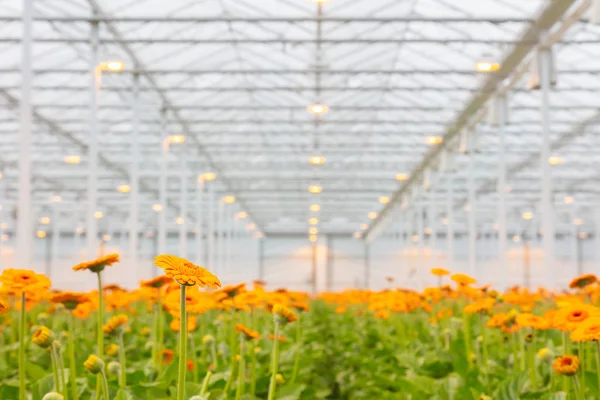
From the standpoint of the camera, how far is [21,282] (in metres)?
2.29

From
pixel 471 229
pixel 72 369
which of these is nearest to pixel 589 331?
pixel 72 369

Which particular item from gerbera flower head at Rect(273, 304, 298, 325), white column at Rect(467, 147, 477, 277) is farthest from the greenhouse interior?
white column at Rect(467, 147, 477, 277)

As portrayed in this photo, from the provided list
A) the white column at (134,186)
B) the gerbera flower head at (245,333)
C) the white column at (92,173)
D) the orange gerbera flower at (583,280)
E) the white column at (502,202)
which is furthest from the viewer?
the white column at (502,202)

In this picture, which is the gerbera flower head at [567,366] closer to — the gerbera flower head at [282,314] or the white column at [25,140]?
the gerbera flower head at [282,314]

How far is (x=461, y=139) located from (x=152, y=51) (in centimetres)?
847

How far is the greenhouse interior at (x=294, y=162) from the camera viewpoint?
112 inches

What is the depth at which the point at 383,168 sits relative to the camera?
28.3m

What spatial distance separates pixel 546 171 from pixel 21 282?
11.6 m

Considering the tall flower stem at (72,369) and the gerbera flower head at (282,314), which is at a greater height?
the gerbera flower head at (282,314)

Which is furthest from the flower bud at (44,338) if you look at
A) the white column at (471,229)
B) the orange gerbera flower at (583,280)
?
the white column at (471,229)

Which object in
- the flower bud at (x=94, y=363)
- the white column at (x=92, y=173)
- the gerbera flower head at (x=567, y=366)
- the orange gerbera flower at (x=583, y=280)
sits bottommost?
the gerbera flower head at (x=567, y=366)

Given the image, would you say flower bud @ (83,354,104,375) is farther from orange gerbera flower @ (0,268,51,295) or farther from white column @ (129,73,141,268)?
white column @ (129,73,141,268)

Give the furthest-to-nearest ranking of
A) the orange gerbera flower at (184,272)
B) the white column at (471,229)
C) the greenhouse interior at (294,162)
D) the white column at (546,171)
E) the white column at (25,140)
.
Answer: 1. the white column at (471,229)
2. the white column at (546,171)
3. the white column at (25,140)
4. the greenhouse interior at (294,162)
5. the orange gerbera flower at (184,272)

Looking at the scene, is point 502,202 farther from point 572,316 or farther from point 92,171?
point 572,316
